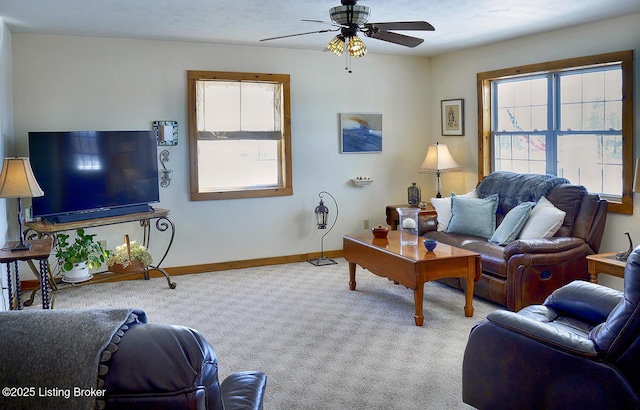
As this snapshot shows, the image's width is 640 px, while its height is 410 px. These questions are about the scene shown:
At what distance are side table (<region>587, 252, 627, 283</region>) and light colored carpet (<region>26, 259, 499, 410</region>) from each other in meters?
0.84

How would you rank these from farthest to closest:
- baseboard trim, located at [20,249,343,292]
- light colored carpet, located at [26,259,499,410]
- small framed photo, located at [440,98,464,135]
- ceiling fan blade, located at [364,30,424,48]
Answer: small framed photo, located at [440,98,464,135] < baseboard trim, located at [20,249,343,292] < ceiling fan blade, located at [364,30,424,48] < light colored carpet, located at [26,259,499,410]

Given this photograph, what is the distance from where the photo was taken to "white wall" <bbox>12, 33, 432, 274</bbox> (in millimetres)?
5496

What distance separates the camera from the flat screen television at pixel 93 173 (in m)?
4.98

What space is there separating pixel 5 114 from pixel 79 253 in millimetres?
1313

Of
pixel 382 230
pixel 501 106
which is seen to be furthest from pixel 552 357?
pixel 501 106

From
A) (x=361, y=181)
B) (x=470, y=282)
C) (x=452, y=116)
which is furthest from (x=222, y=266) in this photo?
(x=452, y=116)

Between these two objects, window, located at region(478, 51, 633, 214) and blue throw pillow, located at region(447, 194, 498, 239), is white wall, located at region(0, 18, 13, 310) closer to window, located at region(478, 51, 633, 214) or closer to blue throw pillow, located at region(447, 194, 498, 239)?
blue throw pillow, located at region(447, 194, 498, 239)

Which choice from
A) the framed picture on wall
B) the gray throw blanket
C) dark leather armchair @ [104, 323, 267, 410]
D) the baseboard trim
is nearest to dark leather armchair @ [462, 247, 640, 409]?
dark leather armchair @ [104, 323, 267, 410]

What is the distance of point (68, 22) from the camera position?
489cm

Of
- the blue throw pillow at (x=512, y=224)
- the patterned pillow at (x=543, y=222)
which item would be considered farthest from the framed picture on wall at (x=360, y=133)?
the patterned pillow at (x=543, y=222)

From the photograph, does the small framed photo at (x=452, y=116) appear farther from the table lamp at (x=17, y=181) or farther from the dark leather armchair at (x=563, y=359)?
the table lamp at (x=17, y=181)

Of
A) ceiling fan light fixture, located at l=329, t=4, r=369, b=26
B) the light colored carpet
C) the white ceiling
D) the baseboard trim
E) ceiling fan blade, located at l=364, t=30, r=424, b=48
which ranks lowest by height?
the light colored carpet

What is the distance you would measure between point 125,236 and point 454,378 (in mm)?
3343

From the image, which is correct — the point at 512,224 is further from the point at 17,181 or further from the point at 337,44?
the point at 17,181
